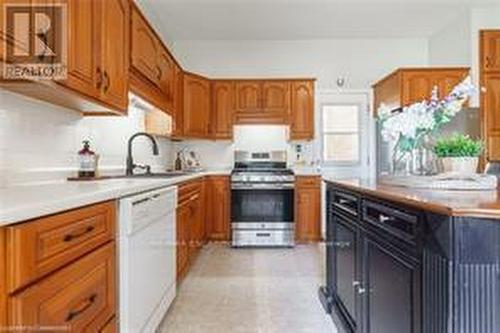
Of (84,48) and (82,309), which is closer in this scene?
(82,309)

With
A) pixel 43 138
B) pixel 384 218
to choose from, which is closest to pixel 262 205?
pixel 43 138

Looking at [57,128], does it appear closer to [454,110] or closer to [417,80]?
[454,110]

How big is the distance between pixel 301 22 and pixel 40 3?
13.8ft

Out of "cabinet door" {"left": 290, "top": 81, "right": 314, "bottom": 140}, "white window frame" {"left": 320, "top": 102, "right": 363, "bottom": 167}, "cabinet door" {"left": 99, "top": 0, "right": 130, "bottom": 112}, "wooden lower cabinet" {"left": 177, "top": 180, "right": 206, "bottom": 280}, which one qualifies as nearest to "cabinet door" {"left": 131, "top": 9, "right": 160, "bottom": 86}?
"cabinet door" {"left": 99, "top": 0, "right": 130, "bottom": 112}

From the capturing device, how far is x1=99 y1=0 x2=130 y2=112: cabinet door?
8.23 feet

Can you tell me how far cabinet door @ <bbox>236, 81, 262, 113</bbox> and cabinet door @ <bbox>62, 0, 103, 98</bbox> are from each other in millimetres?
3655

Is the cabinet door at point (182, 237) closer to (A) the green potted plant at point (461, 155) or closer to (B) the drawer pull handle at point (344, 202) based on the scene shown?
(B) the drawer pull handle at point (344, 202)

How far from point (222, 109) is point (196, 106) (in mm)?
407

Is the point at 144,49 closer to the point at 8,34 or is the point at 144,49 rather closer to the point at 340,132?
the point at 8,34

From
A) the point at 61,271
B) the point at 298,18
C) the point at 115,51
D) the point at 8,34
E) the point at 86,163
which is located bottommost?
the point at 61,271

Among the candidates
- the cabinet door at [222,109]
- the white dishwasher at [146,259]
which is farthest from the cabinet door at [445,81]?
the white dishwasher at [146,259]

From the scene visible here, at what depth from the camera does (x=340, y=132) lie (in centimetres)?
639

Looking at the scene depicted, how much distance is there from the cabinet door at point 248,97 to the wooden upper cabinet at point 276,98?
0.09m

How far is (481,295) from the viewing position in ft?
3.79
